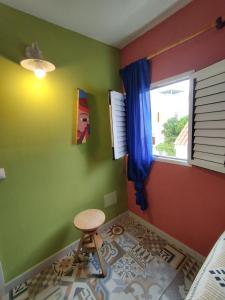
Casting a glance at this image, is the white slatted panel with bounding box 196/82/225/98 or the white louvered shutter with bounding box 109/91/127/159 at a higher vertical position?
the white slatted panel with bounding box 196/82/225/98

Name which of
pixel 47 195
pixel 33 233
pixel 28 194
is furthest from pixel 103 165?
pixel 33 233

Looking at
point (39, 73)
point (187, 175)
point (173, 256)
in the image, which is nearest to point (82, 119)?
point (39, 73)

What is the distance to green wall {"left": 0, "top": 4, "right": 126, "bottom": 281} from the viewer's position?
1.26 metres

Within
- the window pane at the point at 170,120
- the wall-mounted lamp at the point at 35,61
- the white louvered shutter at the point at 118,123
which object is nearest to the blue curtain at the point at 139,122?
the white louvered shutter at the point at 118,123

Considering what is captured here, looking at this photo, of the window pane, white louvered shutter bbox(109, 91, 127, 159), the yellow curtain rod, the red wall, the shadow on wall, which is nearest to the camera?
the yellow curtain rod

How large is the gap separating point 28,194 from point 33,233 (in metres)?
0.37

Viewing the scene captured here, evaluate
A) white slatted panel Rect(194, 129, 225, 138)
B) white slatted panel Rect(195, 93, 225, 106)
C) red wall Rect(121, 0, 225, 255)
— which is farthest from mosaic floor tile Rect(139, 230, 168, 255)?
white slatted panel Rect(195, 93, 225, 106)

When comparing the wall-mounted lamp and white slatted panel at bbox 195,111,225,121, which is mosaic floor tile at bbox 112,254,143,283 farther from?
the wall-mounted lamp

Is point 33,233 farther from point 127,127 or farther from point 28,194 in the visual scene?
point 127,127

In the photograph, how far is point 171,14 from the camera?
54.4 inches

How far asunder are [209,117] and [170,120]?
0.54 meters

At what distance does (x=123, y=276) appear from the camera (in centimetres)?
139

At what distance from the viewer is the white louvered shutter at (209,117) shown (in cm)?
113

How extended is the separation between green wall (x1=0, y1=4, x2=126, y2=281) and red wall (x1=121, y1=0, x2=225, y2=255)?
60cm
